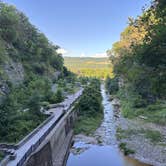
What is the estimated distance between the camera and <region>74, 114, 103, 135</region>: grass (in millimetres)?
32237

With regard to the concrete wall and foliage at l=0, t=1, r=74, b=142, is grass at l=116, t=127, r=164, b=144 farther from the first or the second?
foliage at l=0, t=1, r=74, b=142

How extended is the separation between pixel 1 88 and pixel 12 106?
9.45 metres

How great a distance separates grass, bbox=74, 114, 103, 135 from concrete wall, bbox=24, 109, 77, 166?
9.13 ft

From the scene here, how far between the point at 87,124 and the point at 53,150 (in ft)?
48.1

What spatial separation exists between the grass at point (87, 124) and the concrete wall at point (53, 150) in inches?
110

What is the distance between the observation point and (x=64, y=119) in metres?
27.8

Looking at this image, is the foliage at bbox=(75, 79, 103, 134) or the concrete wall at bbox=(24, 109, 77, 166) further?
the foliage at bbox=(75, 79, 103, 134)

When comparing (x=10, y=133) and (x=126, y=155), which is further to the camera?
(x=126, y=155)

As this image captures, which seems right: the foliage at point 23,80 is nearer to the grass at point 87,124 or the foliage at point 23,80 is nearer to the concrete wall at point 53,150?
the concrete wall at point 53,150

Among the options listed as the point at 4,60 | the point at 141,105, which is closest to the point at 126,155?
the point at 4,60

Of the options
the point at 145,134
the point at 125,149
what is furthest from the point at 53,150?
the point at 145,134

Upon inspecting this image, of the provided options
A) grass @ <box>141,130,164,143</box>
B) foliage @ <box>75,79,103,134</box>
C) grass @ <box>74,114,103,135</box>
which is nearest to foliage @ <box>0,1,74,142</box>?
foliage @ <box>75,79,103,134</box>

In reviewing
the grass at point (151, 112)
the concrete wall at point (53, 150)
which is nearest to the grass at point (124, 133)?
the grass at point (151, 112)

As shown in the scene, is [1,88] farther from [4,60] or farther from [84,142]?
[84,142]
